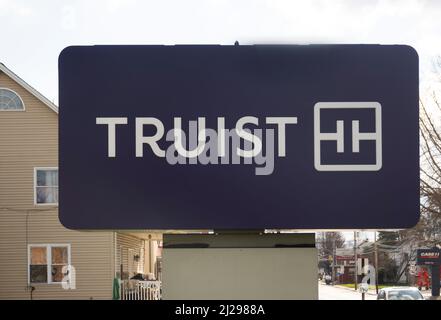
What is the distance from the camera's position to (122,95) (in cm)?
447

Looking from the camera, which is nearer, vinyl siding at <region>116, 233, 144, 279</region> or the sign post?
vinyl siding at <region>116, 233, 144, 279</region>

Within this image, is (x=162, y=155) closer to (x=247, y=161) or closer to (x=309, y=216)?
(x=247, y=161)

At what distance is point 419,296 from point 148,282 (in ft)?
34.4

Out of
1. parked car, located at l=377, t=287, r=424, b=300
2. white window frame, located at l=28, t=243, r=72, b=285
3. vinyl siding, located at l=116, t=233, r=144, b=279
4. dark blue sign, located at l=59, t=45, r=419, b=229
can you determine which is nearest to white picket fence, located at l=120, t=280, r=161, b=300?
vinyl siding, located at l=116, t=233, r=144, b=279

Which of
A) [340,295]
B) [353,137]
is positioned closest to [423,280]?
[340,295]

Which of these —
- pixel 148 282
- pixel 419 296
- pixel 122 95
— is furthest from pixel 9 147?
pixel 122 95

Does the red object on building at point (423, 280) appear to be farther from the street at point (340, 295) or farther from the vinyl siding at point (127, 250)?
the vinyl siding at point (127, 250)

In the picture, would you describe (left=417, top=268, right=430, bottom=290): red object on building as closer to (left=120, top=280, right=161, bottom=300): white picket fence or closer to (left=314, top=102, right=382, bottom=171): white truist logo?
(left=120, top=280, right=161, bottom=300): white picket fence

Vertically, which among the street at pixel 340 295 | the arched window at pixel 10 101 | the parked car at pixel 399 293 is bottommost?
the street at pixel 340 295

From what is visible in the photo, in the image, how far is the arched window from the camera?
96.2 feet

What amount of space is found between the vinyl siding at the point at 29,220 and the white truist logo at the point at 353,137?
80.3ft

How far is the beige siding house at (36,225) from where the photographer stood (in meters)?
Result: 28.2

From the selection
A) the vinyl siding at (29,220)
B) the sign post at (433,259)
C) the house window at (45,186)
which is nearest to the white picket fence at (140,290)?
the vinyl siding at (29,220)

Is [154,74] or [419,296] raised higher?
[154,74]
